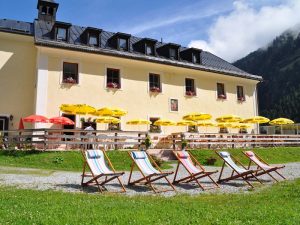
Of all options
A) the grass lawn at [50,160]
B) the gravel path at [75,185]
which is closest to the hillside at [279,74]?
the grass lawn at [50,160]

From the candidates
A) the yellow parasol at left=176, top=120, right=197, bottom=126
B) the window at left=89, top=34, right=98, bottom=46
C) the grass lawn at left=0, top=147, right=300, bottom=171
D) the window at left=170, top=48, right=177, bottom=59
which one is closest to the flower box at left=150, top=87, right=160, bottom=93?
the yellow parasol at left=176, top=120, right=197, bottom=126

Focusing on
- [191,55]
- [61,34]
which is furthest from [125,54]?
[191,55]

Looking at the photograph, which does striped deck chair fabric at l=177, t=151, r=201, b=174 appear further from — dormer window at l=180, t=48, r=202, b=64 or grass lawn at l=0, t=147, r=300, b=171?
dormer window at l=180, t=48, r=202, b=64

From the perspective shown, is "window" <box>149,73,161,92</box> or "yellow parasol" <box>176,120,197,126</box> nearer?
"yellow parasol" <box>176,120,197,126</box>

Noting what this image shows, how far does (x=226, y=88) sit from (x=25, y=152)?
17374mm

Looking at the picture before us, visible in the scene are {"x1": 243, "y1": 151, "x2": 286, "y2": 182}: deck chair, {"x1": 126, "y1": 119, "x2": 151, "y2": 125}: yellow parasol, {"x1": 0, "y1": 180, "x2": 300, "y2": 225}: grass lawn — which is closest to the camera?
{"x1": 0, "y1": 180, "x2": 300, "y2": 225}: grass lawn

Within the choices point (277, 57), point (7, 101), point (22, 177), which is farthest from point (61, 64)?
point (277, 57)

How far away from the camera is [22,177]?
1005 centimetres

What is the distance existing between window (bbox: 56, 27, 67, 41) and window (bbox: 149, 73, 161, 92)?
6.31 metres

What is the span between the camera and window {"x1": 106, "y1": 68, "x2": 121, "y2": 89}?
21911mm

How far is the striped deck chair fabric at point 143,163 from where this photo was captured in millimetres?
8867

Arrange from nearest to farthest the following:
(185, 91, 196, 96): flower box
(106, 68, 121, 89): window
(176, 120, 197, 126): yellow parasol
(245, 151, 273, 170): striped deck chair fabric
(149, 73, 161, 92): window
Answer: (245, 151, 273, 170): striped deck chair fabric
(106, 68, 121, 89): window
(176, 120, 197, 126): yellow parasol
(149, 73, 161, 92): window
(185, 91, 196, 96): flower box

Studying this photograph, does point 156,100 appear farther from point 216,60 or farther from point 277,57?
point 277,57

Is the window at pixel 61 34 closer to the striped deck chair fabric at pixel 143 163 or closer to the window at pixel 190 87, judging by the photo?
the window at pixel 190 87
